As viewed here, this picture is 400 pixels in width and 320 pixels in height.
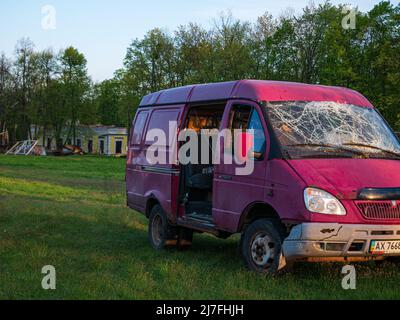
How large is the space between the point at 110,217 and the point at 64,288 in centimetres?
742

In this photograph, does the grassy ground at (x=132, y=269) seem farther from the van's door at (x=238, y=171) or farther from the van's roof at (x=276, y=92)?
the van's roof at (x=276, y=92)

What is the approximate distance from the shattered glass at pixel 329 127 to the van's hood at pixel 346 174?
0.39m

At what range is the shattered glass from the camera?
770 cm

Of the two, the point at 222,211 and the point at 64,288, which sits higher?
the point at 222,211

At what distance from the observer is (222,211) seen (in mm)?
8453

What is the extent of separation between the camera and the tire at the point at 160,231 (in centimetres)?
1015

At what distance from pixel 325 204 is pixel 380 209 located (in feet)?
2.18

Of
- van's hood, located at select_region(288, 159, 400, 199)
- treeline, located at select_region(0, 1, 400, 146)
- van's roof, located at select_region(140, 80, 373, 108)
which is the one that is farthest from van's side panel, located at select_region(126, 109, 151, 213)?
treeline, located at select_region(0, 1, 400, 146)

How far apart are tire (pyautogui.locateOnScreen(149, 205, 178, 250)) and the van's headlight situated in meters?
3.81

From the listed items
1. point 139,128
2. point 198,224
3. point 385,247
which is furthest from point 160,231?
point 385,247

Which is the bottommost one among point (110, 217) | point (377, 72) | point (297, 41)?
point (110, 217)
